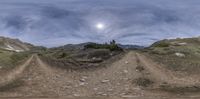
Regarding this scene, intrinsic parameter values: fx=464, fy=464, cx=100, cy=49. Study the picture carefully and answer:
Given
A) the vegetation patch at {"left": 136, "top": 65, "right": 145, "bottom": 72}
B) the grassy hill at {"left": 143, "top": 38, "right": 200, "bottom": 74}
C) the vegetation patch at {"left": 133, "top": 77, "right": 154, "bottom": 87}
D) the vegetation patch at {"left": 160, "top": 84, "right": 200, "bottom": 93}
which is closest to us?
the vegetation patch at {"left": 160, "top": 84, "right": 200, "bottom": 93}

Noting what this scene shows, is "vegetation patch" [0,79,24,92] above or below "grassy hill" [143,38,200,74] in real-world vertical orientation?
below

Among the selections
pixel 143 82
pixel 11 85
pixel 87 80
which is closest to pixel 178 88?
pixel 143 82

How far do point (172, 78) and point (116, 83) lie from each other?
198 inches

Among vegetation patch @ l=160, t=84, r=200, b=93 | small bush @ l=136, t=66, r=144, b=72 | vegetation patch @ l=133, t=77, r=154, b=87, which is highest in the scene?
small bush @ l=136, t=66, r=144, b=72

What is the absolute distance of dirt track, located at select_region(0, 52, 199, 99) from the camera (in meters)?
36.1

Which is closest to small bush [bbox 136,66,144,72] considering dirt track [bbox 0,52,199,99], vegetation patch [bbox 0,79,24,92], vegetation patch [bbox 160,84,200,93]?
dirt track [bbox 0,52,199,99]

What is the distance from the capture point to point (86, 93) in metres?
36.2

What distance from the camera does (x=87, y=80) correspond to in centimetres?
3984

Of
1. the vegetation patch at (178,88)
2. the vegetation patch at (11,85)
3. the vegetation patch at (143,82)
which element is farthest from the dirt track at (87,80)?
the vegetation patch at (178,88)

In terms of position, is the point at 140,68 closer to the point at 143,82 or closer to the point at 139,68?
the point at 139,68

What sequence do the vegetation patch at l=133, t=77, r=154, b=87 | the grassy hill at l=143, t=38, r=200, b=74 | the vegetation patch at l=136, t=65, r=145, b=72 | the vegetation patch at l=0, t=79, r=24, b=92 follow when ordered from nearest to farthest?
the vegetation patch at l=0, t=79, r=24, b=92, the vegetation patch at l=133, t=77, r=154, b=87, the vegetation patch at l=136, t=65, r=145, b=72, the grassy hill at l=143, t=38, r=200, b=74

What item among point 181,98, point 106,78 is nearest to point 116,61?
point 106,78

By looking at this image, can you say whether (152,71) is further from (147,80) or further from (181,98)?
(181,98)

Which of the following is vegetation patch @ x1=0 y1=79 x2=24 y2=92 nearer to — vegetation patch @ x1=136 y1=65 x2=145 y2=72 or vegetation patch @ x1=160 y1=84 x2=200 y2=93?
vegetation patch @ x1=136 y1=65 x2=145 y2=72
